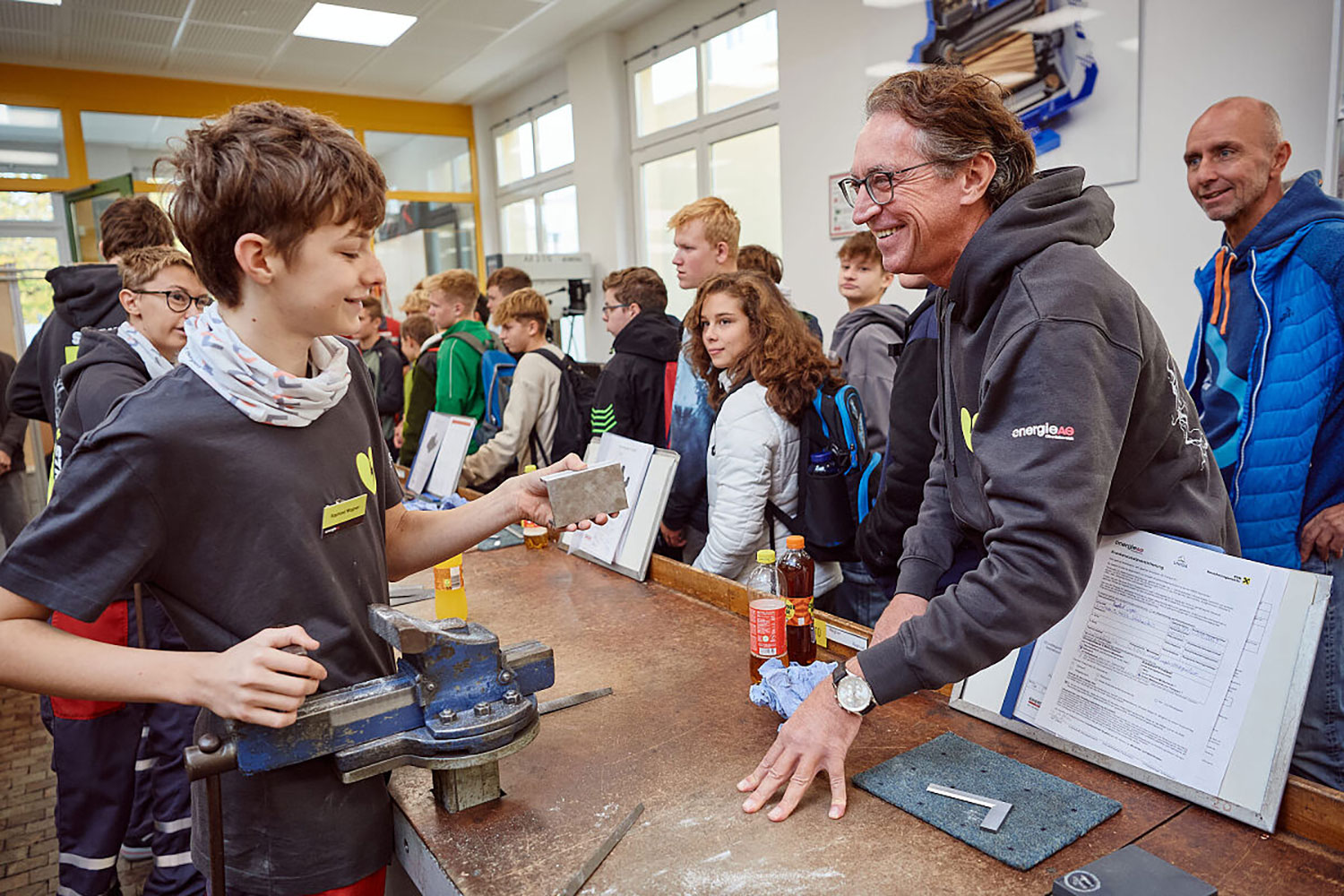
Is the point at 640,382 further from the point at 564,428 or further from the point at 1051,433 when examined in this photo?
the point at 1051,433

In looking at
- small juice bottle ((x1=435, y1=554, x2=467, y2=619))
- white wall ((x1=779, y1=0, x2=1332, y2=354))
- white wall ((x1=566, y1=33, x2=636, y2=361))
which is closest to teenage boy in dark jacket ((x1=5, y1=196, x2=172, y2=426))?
small juice bottle ((x1=435, y1=554, x2=467, y2=619))

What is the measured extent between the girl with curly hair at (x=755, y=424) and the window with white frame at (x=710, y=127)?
12.5 feet

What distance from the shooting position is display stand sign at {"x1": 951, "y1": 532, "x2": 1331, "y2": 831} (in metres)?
1.05

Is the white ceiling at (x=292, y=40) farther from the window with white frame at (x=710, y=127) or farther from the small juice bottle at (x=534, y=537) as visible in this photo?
the small juice bottle at (x=534, y=537)

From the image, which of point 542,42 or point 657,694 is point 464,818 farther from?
point 542,42

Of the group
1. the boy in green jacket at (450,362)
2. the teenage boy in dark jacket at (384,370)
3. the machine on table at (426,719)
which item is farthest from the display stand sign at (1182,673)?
the teenage boy in dark jacket at (384,370)

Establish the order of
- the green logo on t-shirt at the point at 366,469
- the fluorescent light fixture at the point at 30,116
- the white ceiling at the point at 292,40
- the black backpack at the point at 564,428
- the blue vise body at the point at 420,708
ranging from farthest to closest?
the fluorescent light fixture at the point at 30,116, the white ceiling at the point at 292,40, the black backpack at the point at 564,428, the green logo on t-shirt at the point at 366,469, the blue vise body at the point at 420,708

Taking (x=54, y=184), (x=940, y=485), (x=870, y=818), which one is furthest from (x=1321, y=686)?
(x=54, y=184)

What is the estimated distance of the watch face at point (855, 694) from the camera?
114 cm

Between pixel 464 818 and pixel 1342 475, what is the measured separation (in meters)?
2.08

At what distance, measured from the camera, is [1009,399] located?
1.11 metres

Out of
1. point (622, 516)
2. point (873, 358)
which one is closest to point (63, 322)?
point (622, 516)

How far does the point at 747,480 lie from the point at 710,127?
208 inches

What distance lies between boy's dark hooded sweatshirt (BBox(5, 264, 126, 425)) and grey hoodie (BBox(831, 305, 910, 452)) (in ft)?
7.13
